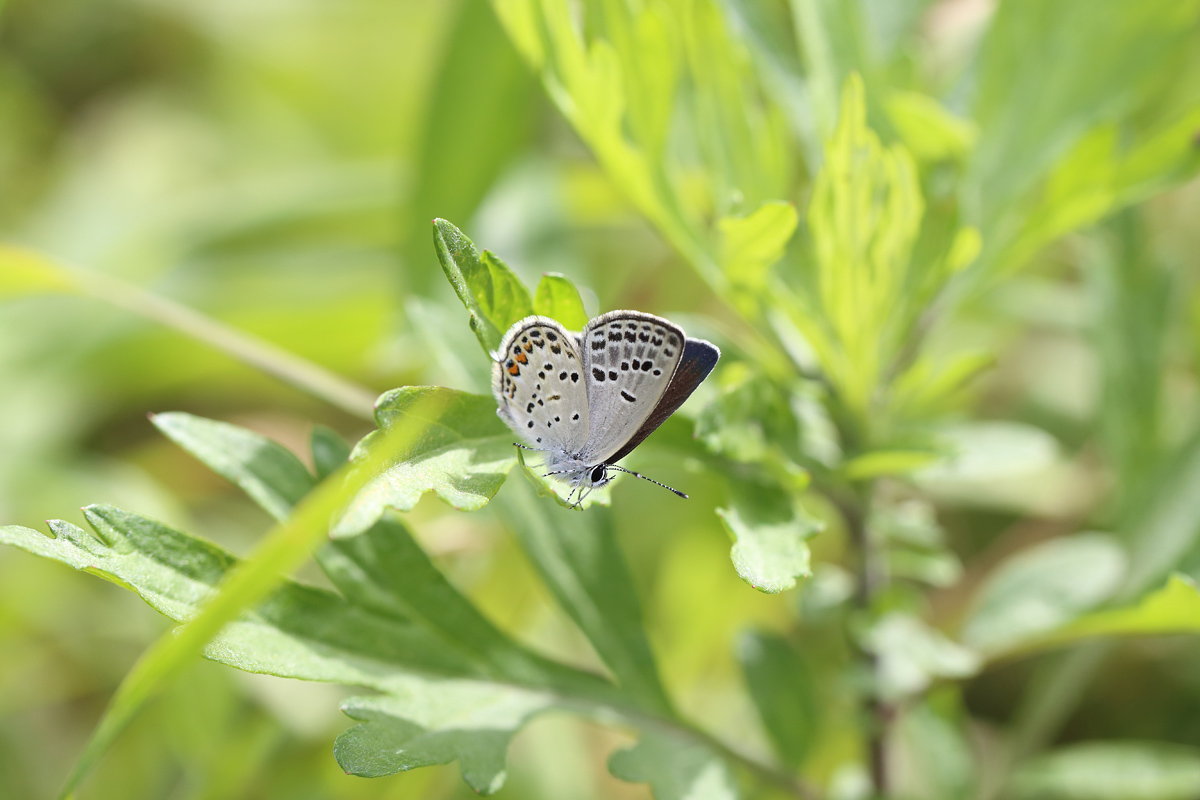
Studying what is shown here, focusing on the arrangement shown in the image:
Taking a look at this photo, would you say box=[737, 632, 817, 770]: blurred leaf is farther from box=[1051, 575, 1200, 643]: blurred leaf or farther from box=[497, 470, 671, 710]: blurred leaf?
box=[1051, 575, 1200, 643]: blurred leaf

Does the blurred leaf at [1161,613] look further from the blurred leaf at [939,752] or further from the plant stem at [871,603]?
the blurred leaf at [939,752]

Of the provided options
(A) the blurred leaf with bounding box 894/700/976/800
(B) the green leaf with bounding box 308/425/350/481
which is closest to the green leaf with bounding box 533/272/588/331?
(B) the green leaf with bounding box 308/425/350/481

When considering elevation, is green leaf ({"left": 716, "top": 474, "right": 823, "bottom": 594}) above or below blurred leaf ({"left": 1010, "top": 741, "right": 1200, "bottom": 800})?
above

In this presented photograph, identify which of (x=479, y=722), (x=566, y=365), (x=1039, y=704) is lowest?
(x=1039, y=704)

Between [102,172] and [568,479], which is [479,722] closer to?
[568,479]

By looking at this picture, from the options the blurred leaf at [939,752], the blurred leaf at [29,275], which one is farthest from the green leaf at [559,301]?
the blurred leaf at [939,752]

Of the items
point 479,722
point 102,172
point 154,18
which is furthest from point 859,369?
point 154,18
